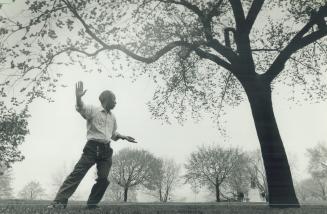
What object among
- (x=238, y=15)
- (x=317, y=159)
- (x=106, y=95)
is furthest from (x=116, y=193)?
(x=106, y=95)

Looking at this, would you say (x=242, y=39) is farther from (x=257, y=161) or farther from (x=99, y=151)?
(x=257, y=161)

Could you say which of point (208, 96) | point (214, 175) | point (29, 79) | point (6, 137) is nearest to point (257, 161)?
point (214, 175)

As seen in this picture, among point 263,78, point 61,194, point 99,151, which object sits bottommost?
point 61,194

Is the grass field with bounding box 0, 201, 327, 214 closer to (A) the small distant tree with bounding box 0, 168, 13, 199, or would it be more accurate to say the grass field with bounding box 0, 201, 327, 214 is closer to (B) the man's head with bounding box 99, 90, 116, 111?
(B) the man's head with bounding box 99, 90, 116, 111

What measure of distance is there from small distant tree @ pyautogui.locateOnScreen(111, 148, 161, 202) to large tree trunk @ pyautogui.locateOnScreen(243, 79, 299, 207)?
80496 millimetres

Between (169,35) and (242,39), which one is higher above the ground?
(169,35)

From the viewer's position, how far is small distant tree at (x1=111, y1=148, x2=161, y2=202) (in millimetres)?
90875

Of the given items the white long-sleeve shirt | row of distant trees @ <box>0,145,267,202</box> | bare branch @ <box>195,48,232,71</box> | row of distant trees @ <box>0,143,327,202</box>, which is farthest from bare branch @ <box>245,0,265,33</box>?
row of distant trees @ <box>0,145,267,202</box>

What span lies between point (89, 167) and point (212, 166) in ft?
253

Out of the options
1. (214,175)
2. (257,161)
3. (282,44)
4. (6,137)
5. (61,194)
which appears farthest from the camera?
(257,161)

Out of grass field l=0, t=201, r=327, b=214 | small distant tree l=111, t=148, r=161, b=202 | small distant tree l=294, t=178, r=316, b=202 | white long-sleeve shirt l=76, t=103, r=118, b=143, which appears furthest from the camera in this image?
small distant tree l=294, t=178, r=316, b=202

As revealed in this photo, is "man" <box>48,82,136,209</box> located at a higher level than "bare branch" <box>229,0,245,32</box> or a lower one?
lower

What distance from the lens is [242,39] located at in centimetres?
1338

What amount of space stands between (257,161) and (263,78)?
10693 centimetres
